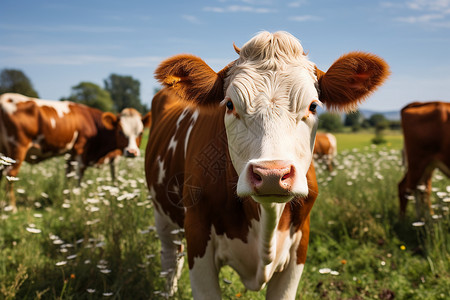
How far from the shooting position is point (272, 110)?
1.83m

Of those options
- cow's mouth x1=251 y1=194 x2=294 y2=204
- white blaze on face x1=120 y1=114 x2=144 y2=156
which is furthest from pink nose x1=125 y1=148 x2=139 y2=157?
cow's mouth x1=251 y1=194 x2=294 y2=204

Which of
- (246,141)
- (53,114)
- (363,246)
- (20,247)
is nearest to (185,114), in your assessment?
(246,141)

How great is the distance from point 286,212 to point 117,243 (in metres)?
2.31

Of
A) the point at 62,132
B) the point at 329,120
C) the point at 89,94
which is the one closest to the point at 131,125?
the point at 62,132

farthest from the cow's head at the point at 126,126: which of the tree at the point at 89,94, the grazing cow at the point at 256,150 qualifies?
the tree at the point at 89,94

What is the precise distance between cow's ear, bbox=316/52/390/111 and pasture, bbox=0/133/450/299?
1801 mm

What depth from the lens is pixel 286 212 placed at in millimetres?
2381

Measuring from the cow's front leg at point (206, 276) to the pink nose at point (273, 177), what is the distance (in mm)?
902

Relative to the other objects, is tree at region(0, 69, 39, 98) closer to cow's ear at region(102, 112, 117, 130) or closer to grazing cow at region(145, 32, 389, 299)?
cow's ear at region(102, 112, 117, 130)

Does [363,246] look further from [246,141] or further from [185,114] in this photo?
[246,141]

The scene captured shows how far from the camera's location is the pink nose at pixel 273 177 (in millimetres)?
1617

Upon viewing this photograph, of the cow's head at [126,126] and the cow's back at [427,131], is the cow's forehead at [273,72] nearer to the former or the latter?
the cow's back at [427,131]

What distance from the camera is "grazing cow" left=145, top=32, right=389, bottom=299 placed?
178 centimetres

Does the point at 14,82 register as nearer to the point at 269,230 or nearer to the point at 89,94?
the point at 89,94
